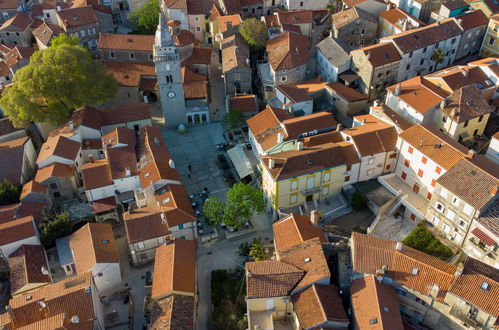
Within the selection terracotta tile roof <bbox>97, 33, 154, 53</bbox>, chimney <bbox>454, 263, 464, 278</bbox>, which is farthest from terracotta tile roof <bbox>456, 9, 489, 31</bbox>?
terracotta tile roof <bbox>97, 33, 154, 53</bbox>

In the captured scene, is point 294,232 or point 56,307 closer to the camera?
point 56,307

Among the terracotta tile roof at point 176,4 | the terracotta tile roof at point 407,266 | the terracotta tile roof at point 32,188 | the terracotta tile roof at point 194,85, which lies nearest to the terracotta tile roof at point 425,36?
the terracotta tile roof at point 194,85

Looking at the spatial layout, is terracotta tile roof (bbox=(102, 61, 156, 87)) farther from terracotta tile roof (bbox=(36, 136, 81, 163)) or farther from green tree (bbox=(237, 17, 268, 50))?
terracotta tile roof (bbox=(36, 136, 81, 163))

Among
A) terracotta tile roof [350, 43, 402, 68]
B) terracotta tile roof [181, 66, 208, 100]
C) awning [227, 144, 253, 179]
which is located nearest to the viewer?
awning [227, 144, 253, 179]

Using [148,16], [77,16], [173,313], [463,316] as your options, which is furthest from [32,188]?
[463,316]

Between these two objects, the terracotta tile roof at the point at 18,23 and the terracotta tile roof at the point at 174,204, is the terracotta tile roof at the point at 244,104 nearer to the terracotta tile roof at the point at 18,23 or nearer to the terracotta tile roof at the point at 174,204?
the terracotta tile roof at the point at 174,204

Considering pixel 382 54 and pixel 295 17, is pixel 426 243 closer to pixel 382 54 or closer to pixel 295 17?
pixel 382 54
